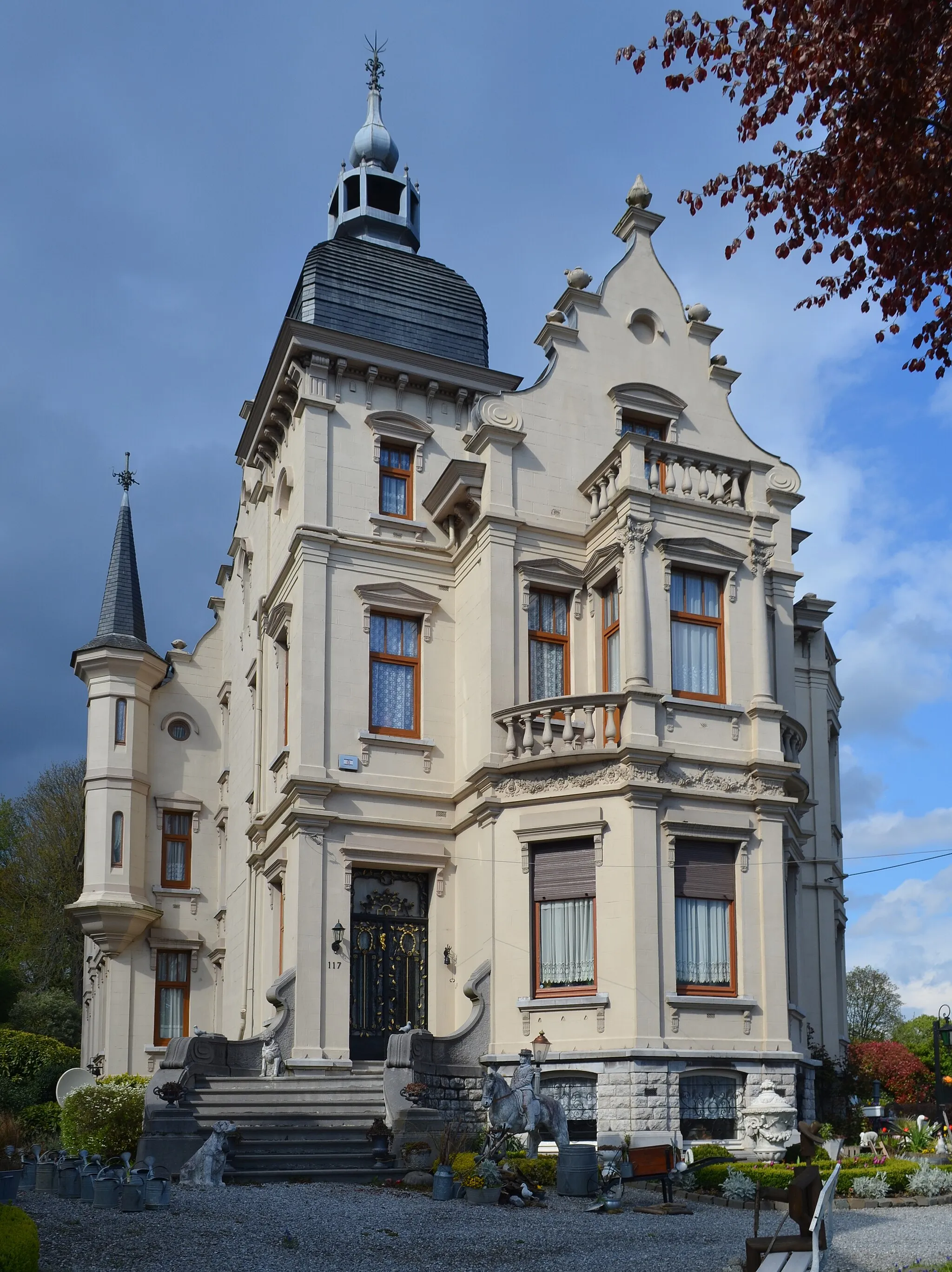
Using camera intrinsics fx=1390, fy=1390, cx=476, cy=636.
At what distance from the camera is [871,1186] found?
1593 centimetres

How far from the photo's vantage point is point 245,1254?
1163 cm

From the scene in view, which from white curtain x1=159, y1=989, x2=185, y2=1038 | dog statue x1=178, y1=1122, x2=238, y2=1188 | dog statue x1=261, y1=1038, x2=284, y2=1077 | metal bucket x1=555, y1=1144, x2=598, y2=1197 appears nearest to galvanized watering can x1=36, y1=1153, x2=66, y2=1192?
dog statue x1=178, y1=1122, x2=238, y2=1188

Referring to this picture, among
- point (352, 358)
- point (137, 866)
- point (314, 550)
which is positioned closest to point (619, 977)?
point (314, 550)

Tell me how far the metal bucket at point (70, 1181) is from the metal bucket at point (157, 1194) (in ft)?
4.61

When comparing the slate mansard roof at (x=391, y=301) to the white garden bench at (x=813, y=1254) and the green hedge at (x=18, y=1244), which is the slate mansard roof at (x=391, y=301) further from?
the white garden bench at (x=813, y=1254)

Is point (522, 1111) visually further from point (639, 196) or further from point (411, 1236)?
point (639, 196)

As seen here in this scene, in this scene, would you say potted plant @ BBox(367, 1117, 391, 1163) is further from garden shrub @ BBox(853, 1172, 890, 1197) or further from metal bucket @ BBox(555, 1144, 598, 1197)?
garden shrub @ BBox(853, 1172, 890, 1197)

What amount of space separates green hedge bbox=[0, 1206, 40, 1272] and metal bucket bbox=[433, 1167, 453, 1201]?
22.3 ft

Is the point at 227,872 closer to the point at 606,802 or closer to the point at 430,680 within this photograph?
the point at 430,680

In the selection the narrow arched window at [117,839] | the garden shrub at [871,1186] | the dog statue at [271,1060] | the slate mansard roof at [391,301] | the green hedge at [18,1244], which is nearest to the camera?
the green hedge at [18,1244]

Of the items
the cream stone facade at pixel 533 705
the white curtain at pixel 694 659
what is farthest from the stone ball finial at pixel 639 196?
the white curtain at pixel 694 659

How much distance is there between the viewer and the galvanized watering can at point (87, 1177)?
47.9 ft

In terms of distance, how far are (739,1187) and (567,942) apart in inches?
218

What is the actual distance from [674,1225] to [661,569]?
10630mm
